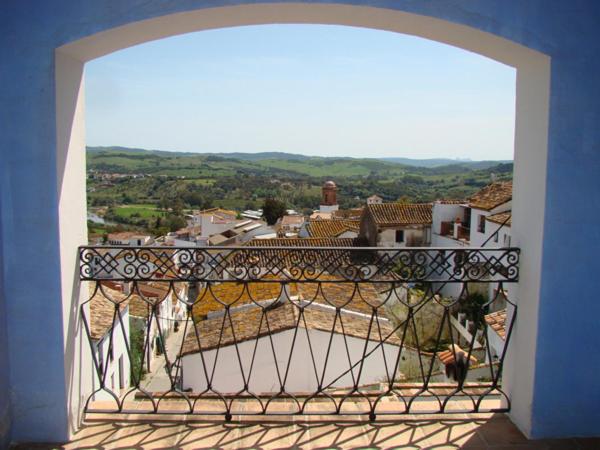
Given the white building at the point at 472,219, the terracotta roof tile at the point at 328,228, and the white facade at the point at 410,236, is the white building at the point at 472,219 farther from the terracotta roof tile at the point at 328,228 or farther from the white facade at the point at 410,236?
the terracotta roof tile at the point at 328,228

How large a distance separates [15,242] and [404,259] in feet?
6.23

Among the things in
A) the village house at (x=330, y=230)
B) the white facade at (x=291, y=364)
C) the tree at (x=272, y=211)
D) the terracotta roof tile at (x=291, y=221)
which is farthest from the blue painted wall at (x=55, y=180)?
the tree at (x=272, y=211)

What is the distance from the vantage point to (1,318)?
233 cm

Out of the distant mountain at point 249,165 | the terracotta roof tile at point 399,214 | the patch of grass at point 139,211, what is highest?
the distant mountain at point 249,165

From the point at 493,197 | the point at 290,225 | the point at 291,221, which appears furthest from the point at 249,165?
the point at 493,197

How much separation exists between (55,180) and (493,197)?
55.0 feet

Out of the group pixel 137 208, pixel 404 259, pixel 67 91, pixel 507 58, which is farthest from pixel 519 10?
pixel 137 208

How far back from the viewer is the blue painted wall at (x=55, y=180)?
→ 7.33 ft

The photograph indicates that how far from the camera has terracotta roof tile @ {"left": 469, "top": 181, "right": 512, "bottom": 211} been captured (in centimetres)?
1619

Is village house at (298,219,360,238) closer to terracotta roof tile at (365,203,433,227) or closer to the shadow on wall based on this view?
terracotta roof tile at (365,203,433,227)

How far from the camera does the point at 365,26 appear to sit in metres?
2.49

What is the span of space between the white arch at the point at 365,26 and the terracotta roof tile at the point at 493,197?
45.9 feet

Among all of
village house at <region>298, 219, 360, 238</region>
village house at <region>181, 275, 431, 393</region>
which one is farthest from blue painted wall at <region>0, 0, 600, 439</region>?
village house at <region>298, 219, 360, 238</region>

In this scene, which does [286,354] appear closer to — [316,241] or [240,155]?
[316,241]
